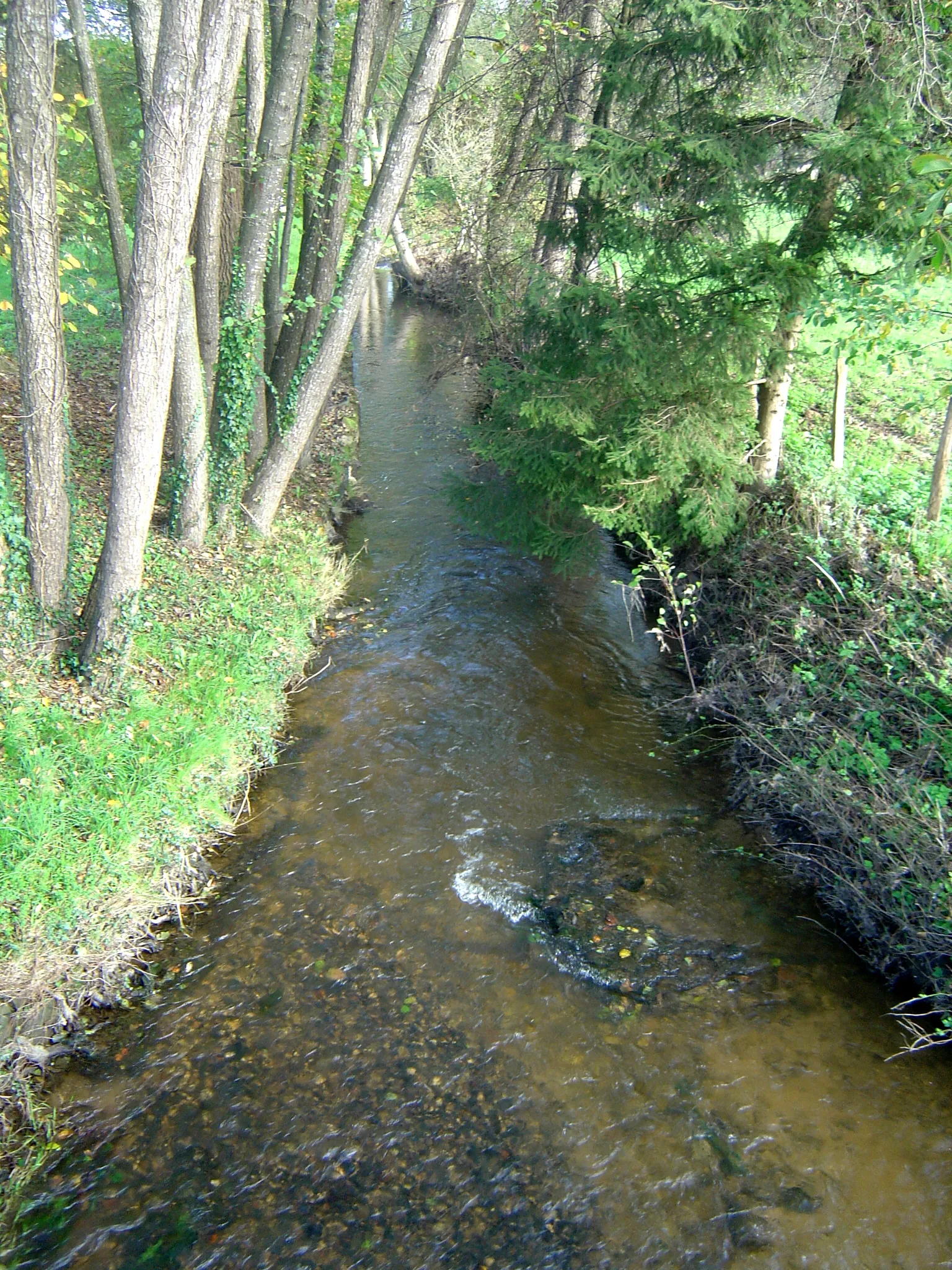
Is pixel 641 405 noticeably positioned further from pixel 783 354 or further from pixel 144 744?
pixel 144 744

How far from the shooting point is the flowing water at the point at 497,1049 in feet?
14.4

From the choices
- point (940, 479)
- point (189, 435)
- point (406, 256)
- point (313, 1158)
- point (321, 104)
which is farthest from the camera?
point (406, 256)

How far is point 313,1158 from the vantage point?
15.2 ft

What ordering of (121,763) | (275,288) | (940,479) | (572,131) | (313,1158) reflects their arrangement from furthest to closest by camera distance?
(572,131) < (275,288) < (940,479) < (121,763) < (313,1158)

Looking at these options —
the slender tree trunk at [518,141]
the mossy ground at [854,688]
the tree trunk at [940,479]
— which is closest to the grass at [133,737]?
the mossy ground at [854,688]

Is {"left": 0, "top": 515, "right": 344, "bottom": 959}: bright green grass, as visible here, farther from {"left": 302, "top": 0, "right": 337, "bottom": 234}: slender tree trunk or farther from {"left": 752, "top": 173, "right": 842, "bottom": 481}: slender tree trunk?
{"left": 752, "top": 173, "right": 842, "bottom": 481}: slender tree trunk

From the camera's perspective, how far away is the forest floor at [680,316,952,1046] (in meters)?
5.68

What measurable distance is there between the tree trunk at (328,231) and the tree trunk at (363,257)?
1.57ft

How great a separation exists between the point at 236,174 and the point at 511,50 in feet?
14.8

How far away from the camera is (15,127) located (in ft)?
18.6

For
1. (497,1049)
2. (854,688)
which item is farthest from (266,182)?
(497,1049)

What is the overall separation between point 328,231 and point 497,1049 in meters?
8.91

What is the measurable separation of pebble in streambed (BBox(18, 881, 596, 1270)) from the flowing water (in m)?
0.01

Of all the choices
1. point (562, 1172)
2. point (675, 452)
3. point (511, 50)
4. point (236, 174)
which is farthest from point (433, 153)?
point (562, 1172)
